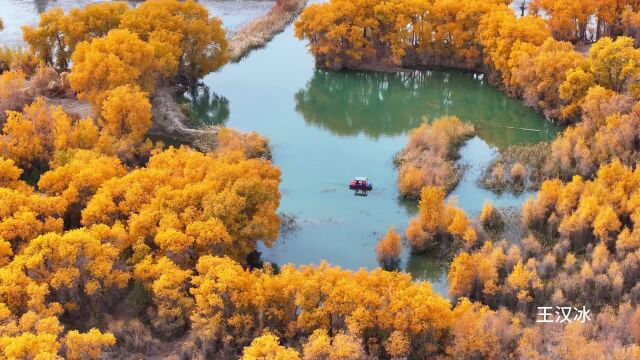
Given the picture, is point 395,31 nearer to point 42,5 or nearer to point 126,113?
point 126,113

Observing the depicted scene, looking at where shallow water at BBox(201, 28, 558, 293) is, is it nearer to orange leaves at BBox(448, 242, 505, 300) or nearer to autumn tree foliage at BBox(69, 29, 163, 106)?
orange leaves at BBox(448, 242, 505, 300)

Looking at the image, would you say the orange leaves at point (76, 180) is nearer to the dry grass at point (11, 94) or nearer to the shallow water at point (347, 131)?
the shallow water at point (347, 131)

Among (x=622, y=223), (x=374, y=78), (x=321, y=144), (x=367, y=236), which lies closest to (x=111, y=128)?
(x=321, y=144)

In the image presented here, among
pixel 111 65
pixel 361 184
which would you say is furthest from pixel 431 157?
pixel 111 65

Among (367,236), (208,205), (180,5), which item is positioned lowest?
(367,236)

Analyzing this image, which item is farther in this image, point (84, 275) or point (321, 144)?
point (321, 144)

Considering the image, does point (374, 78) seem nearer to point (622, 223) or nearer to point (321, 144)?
point (321, 144)

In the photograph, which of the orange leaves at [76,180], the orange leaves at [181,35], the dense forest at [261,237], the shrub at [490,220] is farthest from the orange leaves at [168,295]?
the orange leaves at [181,35]
